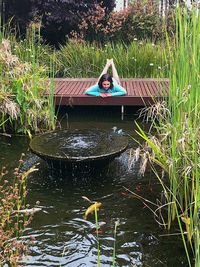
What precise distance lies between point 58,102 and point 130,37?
184 inches

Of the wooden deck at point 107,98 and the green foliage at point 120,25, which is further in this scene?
the green foliage at point 120,25

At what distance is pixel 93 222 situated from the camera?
10.8 ft

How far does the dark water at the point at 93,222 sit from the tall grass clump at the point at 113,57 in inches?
138

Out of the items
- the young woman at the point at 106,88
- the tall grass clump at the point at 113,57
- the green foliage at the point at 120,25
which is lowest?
the young woman at the point at 106,88

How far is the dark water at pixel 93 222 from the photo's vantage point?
9.27 ft

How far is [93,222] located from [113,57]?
5.11m

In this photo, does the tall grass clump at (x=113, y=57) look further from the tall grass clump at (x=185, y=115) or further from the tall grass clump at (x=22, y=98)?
the tall grass clump at (x=185, y=115)

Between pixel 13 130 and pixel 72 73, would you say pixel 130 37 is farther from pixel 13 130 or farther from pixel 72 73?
pixel 13 130

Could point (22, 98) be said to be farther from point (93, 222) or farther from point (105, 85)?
point (93, 222)

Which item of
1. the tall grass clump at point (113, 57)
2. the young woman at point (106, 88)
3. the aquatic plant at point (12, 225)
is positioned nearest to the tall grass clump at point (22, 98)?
the young woman at point (106, 88)

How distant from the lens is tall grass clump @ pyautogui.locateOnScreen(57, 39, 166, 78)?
774cm

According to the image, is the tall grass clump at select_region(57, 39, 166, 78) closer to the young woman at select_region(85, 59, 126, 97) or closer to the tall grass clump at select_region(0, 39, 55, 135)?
the young woman at select_region(85, 59, 126, 97)

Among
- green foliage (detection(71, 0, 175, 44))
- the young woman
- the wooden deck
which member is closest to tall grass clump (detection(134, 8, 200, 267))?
the wooden deck

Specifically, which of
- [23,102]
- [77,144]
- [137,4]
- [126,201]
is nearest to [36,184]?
[77,144]
